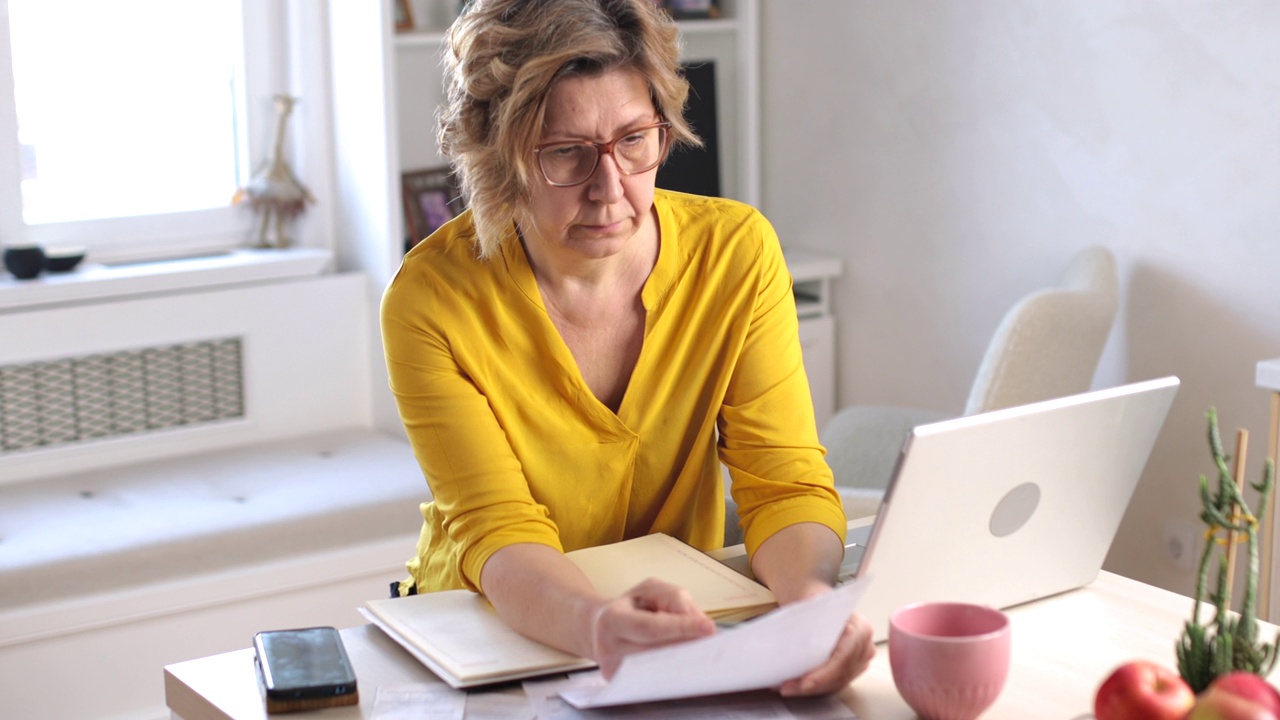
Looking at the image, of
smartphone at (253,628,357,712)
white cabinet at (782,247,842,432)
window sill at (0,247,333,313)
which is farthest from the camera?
white cabinet at (782,247,842,432)

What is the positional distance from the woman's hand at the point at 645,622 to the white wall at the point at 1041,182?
1852mm

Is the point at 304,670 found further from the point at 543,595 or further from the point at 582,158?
the point at 582,158

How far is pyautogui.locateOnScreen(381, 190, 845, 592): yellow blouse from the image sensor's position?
147 cm

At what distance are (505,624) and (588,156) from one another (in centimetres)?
48

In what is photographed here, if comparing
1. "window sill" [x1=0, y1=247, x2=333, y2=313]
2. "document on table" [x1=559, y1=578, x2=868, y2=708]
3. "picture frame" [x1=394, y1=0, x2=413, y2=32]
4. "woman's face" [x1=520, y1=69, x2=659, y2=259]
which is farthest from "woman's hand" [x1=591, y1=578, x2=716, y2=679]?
"picture frame" [x1=394, y1=0, x2=413, y2=32]

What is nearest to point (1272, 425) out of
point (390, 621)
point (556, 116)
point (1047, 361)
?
point (1047, 361)

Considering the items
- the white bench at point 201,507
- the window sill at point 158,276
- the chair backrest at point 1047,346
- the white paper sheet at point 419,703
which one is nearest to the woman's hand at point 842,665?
the white paper sheet at point 419,703

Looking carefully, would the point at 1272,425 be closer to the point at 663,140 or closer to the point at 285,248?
the point at 663,140

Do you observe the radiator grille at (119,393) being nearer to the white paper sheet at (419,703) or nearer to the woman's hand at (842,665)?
the white paper sheet at (419,703)

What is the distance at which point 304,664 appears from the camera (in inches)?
46.5

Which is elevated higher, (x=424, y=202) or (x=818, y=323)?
(x=424, y=202)

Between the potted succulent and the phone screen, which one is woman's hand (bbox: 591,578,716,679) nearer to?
Result: the phone screen

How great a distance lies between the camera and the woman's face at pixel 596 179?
142cm

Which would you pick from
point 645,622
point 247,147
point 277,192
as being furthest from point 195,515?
point 645,622
